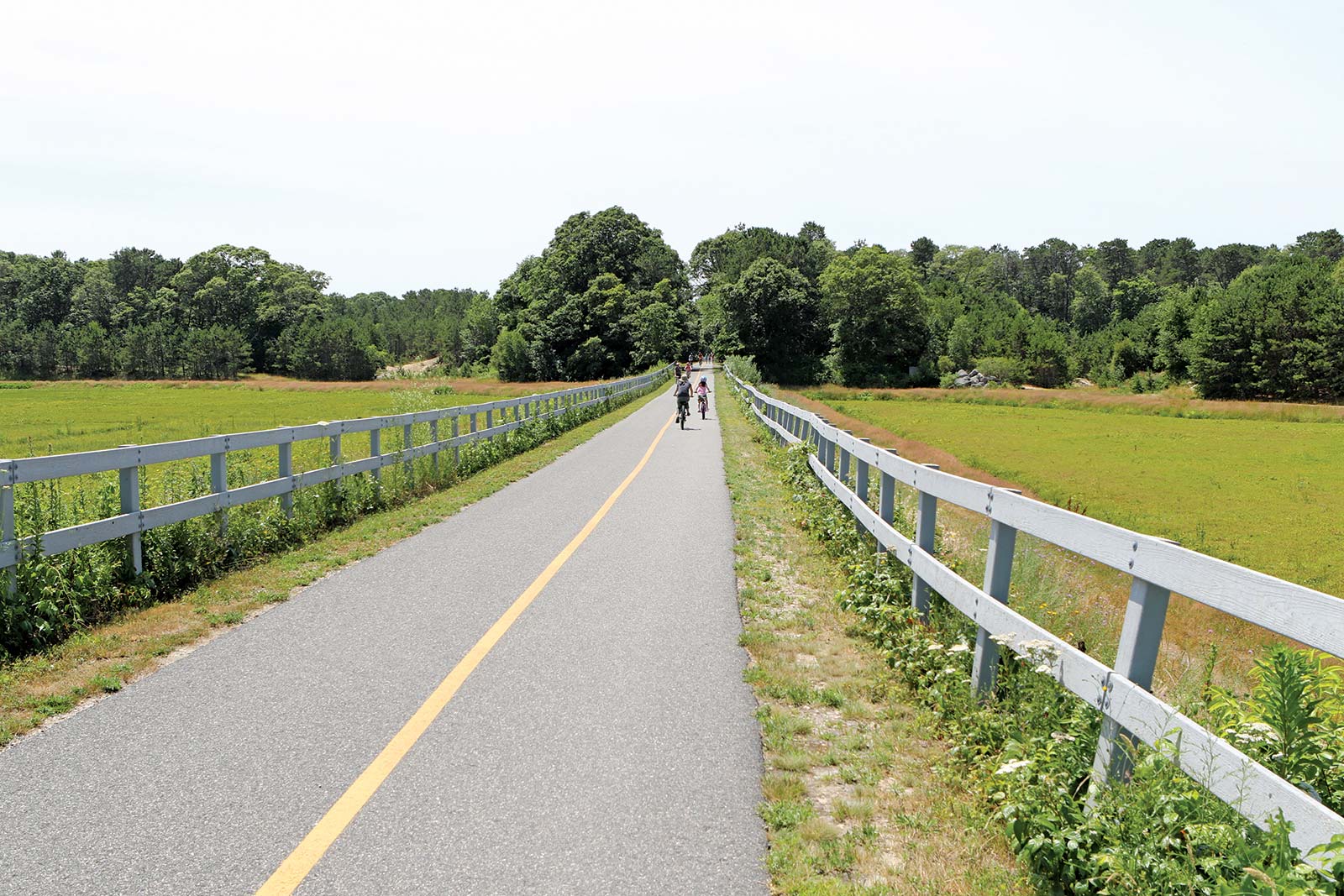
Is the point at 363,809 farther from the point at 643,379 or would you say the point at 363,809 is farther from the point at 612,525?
the point at 643,379

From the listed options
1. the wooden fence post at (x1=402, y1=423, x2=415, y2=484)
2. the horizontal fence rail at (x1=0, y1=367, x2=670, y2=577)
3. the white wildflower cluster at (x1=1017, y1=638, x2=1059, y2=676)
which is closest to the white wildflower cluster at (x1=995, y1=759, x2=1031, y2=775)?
the white wildflower cluster at (x1=1017, y1=638, x2=1059, y2=676)

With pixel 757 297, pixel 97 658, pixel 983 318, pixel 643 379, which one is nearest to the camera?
pixel 97 658

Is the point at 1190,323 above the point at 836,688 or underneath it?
above

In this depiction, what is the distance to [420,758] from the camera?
14.0ft

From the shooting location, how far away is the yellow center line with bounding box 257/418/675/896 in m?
3.26

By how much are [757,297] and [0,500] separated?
270ft

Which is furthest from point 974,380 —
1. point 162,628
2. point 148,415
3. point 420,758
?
point 420,758

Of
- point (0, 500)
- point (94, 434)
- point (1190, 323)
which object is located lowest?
point (94, 434)

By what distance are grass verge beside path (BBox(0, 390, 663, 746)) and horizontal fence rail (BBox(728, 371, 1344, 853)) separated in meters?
5.36

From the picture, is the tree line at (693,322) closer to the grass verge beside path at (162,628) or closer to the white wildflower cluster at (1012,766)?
the grass verge beside path at (162,628)

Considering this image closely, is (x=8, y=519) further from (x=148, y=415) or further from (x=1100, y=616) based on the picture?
(x=148, y=415)

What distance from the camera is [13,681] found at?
5.26 meters

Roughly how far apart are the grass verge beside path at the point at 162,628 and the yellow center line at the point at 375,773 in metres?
2.08

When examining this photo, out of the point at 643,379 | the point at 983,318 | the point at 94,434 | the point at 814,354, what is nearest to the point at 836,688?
the point at 94,434
